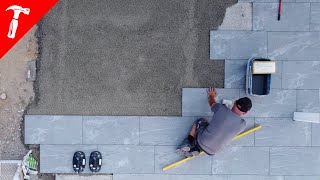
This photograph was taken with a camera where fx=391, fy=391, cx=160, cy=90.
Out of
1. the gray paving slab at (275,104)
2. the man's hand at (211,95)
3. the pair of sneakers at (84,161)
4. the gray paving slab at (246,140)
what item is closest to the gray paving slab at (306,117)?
the gray paving slab at (275,104)

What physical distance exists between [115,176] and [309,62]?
326 centimetres

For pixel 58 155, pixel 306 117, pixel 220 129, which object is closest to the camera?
pixel 220 129

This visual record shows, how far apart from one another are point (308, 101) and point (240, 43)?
1295 millimetres

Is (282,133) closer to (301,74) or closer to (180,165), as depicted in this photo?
(301,74)

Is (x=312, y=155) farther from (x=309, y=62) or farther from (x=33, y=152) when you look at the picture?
(x=33, y=152)

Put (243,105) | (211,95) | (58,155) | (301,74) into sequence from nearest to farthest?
(243,105)
(211,95)
(301,74)
(58,155)

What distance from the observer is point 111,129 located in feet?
18.7

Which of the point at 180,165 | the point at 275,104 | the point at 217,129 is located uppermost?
the point at 275,104

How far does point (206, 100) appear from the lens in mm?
5668

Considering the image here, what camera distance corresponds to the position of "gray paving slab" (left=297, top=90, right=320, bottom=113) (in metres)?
5.64

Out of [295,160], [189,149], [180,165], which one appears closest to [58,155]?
[180,165]

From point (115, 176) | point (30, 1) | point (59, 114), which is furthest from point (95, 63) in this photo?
point (115, 176)

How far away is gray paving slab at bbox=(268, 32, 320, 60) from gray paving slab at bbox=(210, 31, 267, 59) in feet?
0.42

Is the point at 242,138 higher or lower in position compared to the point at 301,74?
lower
